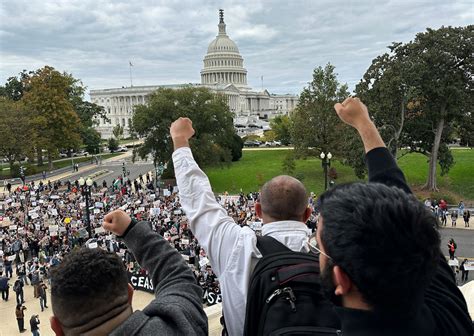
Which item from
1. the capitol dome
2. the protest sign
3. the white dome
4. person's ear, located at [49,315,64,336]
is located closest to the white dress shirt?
person's ear, located at [49,315,64,336]

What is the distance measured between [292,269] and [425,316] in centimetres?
69

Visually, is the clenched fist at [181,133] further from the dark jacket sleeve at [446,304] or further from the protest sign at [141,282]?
the protest sign at [141,282]

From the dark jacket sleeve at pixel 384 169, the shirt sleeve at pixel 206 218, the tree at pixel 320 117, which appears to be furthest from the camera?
the tree at pixel 320 117

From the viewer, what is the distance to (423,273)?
1.71 m

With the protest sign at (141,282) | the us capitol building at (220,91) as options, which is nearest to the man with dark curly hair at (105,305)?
the protest sign at (141,282)

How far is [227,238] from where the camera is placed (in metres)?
2.84

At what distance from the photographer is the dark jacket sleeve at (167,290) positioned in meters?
2.13

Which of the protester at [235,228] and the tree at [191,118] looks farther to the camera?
the tree at [191,118]

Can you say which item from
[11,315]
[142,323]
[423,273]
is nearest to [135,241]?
[142,323]

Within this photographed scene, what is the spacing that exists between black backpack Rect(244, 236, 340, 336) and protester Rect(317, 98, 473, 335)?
369 millimetres

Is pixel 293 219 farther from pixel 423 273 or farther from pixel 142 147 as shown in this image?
pixel 142 147

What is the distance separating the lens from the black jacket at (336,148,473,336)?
1669 millimetres

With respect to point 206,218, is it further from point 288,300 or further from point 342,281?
point 342,281

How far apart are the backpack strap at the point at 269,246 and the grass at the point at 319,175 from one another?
30254 mm
